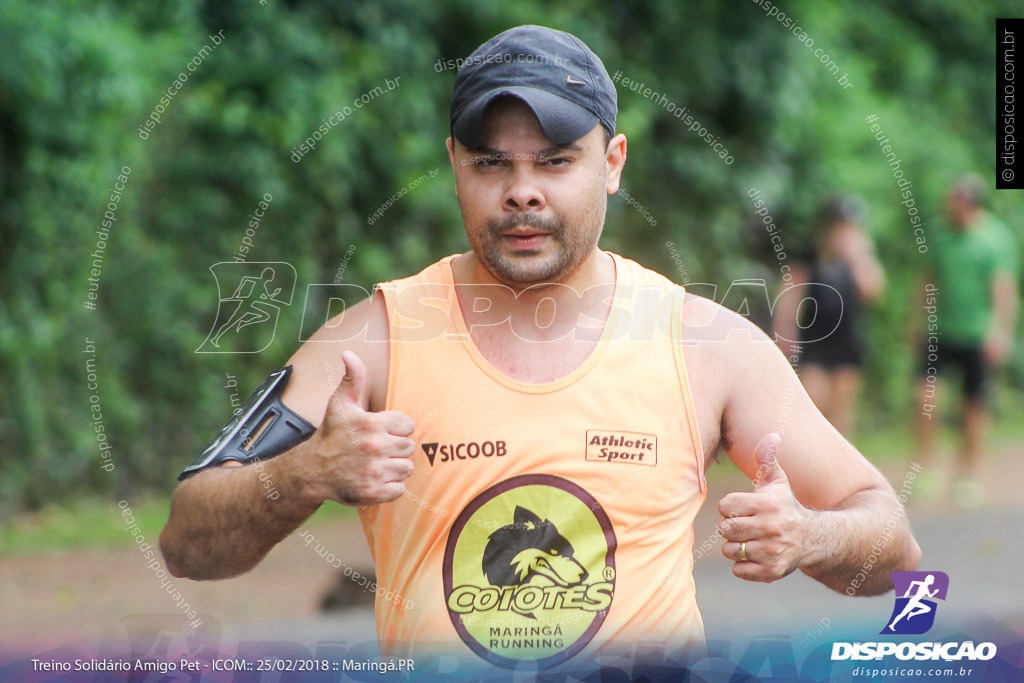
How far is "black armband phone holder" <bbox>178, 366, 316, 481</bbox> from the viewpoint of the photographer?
217 centimetres

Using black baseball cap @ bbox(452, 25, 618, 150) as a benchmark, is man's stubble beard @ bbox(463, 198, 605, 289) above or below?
below

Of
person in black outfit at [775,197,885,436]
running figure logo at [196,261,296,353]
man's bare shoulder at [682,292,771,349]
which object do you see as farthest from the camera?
person in black outfit at [775,197,885,436]

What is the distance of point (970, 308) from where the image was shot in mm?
7059

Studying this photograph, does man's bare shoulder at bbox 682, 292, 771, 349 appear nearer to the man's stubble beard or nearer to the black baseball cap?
the man's stubble beard

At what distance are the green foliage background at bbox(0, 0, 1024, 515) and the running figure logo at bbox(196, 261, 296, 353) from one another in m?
0.08

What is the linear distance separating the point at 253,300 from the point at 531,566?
4421 mm

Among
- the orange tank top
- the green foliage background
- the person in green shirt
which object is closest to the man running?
the orange tank top

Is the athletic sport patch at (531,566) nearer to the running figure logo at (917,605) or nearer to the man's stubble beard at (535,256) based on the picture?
the man's stubble beard at (535,256)

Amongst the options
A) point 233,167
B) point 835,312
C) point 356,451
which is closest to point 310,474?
point 356,451

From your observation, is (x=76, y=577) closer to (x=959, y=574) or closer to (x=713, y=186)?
(x=959, y=574)

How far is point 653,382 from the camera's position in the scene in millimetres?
2211

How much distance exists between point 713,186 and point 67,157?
4.27 meters

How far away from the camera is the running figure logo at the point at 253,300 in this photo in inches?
249

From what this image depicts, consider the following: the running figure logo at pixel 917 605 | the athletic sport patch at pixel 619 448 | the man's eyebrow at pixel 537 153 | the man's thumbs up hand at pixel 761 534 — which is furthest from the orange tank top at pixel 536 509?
the running figure logo at pixel 917 605
